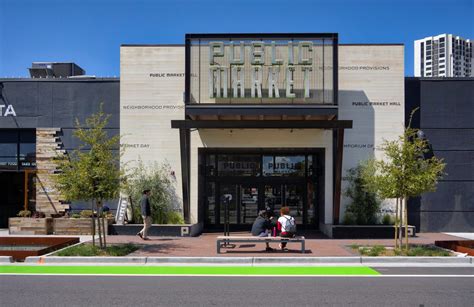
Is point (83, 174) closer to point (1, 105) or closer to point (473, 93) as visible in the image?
point (1, 105)

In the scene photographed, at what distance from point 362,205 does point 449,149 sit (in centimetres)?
446

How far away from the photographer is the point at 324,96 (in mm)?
18000

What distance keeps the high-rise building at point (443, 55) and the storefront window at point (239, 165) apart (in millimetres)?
41935

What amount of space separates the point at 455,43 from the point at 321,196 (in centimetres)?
5011

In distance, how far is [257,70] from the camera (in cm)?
1769

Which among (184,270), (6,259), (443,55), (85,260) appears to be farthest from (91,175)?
(443,55)

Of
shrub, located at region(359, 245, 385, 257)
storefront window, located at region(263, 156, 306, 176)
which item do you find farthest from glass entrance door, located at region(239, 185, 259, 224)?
shrub, located at region(359, 245, 385, 257)

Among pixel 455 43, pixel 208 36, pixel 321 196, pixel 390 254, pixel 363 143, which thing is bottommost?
pixel 390 254

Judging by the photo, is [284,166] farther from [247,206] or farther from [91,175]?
[91,175]

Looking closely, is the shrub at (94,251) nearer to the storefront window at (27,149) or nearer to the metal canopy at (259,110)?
the metal canopy at (259,110)
